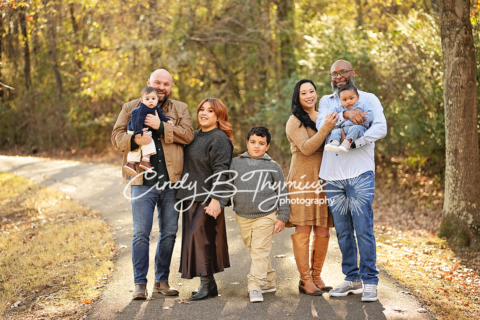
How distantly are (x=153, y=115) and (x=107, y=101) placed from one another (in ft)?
74.0

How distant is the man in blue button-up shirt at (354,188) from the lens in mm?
4594

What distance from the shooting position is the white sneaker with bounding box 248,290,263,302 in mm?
4613

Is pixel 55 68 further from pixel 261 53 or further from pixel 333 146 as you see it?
pixel 333 146

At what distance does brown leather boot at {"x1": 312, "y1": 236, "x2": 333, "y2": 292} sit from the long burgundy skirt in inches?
37.0

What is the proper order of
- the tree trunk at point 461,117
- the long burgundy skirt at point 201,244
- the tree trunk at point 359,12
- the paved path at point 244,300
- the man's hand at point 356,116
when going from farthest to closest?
the tree trunk at point 359,12
the tree trunk at point 461,117
the long burgundy skirt at point 201,244
the man's hand at point 356,116
the paved path at point 244,300

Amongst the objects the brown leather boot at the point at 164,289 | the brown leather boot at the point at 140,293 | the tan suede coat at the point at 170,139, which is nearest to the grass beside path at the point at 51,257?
the brown leather boot at the point at 140,293

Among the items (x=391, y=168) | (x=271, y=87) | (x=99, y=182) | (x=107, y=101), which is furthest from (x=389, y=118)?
(x=107, y=101)

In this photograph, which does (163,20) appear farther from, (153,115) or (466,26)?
(153,115)

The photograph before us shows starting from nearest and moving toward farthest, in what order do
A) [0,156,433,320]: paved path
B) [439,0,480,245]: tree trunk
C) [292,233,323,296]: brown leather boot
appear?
[0,156,433,320]: paved path
[292,233,323,296]: brown leather boot
[439,0,480,245]: tree trunk

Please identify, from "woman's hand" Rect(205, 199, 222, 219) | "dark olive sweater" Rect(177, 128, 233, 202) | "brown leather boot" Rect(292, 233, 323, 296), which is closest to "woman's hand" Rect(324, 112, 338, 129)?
"dark olive sweater" Rect(177, 128, 233, 202)

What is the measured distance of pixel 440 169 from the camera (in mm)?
11961

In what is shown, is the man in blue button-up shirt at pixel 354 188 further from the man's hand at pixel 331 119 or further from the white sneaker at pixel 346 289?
the man's hand at pixel 331 119

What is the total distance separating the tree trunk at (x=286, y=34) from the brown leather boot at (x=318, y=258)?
1137cm

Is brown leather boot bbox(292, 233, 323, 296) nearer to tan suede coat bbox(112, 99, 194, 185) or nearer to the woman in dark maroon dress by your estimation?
the woman in dark maroon dress
